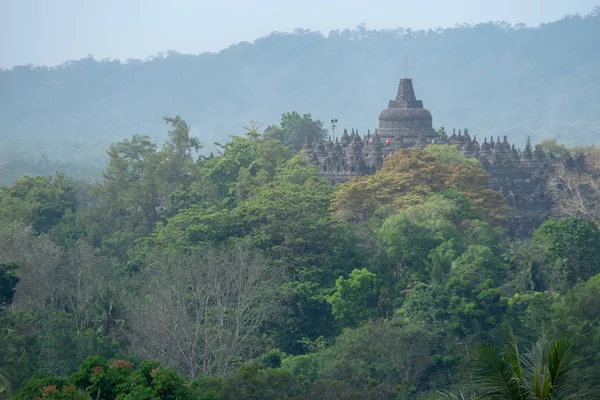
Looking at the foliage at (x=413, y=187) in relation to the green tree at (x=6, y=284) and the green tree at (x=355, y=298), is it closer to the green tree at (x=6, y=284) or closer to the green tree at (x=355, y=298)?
Result: the green tree at (x=355, y=298)

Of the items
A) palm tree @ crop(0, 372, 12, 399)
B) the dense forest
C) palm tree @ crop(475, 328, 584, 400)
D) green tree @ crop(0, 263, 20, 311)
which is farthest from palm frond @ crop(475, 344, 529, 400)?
green tree @ crop(0, 263, 20, 311)

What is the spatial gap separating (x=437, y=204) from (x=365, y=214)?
14.9ft

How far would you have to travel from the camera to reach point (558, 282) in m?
43.2

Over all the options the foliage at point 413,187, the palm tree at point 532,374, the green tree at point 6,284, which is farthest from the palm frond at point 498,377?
the foliage at point 413,187

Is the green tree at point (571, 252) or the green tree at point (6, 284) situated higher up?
the green tree at point (6, 284)

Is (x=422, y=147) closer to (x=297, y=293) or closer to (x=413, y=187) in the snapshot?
(x=413, y=187)

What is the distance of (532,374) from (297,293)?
26104 mm

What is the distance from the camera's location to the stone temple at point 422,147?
205 feet

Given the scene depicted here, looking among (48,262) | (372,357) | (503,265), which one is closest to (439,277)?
(503,265)

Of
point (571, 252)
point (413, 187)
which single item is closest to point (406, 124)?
point (413, 187)

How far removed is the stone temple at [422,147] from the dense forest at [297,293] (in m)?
4.11

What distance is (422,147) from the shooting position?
69.6m

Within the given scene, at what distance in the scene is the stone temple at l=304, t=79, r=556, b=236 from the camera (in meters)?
62.6

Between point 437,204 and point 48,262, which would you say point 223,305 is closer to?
point 48,262
